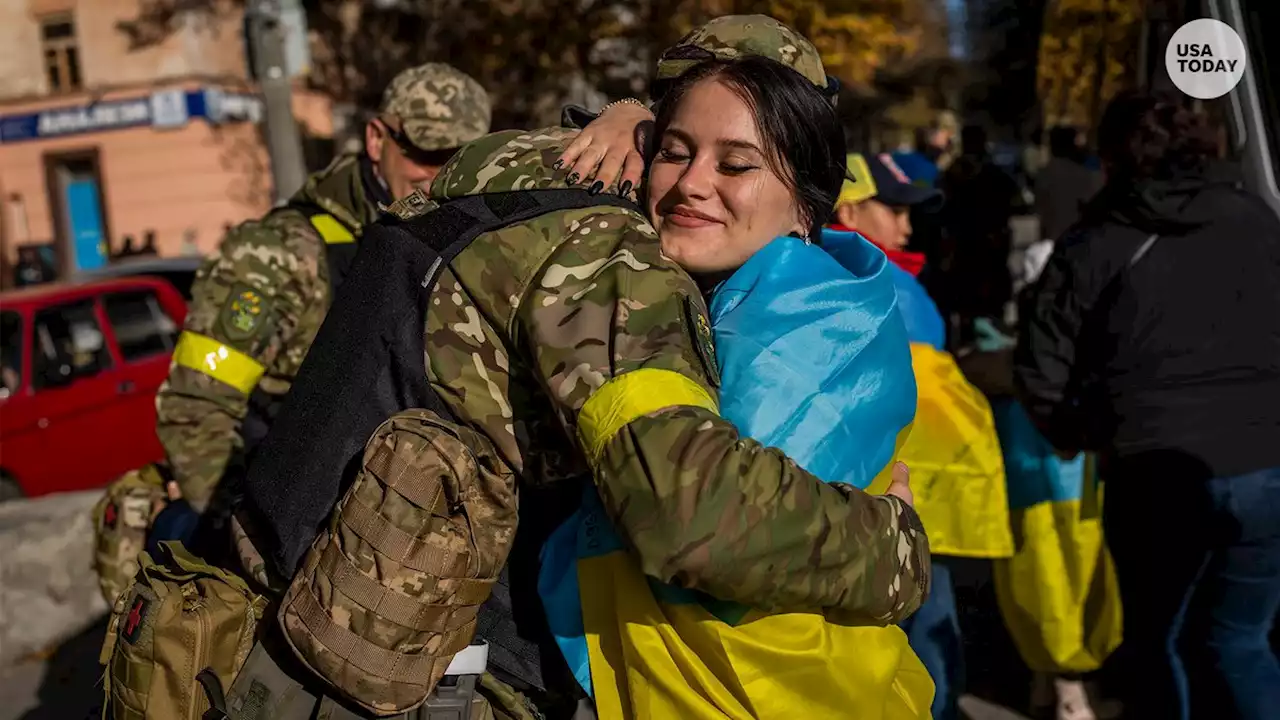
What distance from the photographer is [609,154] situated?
73.5 inches

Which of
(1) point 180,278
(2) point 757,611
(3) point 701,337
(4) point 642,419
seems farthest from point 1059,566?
(1) point 180,278

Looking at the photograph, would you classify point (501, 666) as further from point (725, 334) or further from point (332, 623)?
point (725, 334)

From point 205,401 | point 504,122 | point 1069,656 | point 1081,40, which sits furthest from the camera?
point 504,122

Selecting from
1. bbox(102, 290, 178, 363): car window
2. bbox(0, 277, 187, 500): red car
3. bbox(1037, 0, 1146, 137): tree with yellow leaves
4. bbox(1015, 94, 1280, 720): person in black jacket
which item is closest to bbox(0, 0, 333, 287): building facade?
bbox(102, 290, 178, 363): car window

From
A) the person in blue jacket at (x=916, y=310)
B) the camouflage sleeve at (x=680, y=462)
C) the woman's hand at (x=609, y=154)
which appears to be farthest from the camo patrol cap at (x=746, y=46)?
the person in blue jacket at (x=916, y=310)

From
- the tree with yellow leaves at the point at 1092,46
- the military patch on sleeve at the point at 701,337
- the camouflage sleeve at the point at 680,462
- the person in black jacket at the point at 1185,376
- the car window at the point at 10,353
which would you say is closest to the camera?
the camouflage sleeve at the point at 680,462

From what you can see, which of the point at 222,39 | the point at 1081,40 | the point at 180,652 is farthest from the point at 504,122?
the point at 180,652

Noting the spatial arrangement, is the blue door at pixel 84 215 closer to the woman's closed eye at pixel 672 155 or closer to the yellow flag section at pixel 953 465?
the yellow flag section at pixel 953 465

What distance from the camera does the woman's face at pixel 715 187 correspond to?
5.82 ft

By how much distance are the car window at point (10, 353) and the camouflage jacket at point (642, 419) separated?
6959mm

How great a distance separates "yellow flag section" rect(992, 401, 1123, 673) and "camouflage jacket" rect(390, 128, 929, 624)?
93.4 inches

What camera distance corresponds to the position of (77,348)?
25.9ft

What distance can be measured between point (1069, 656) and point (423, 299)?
3043 mm

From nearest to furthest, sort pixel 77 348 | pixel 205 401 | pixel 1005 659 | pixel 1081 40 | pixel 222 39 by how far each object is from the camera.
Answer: pixel 205 401 → pixel 1005 659 → pixel 1081 40 → pixel 77 348 → pixel 222 39
